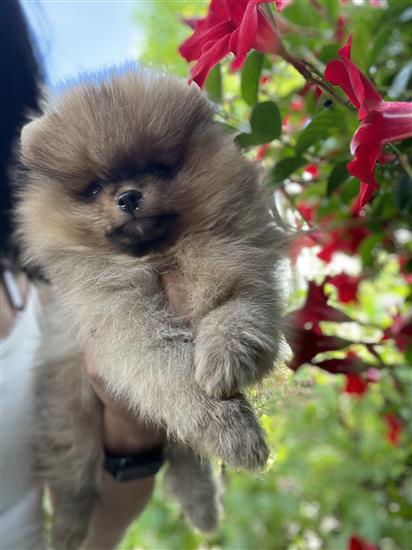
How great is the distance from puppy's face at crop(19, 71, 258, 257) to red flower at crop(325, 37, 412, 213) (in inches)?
8.8

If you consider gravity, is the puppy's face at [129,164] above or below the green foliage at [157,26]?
above

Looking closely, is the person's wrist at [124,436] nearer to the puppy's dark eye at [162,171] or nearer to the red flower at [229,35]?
the puppy's dark eye at [162,171]

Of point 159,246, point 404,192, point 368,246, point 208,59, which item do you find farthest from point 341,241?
point 208,59

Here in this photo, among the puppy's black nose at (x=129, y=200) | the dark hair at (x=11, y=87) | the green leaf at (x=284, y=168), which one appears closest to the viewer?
the puppy's black nose at (x=129, y=200)

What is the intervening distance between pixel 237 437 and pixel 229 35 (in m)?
0.38

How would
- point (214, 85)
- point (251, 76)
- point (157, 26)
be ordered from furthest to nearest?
point (157, 26) → point (214, 85) → point (251, 76)

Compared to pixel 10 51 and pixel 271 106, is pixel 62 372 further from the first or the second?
pixel 10 51

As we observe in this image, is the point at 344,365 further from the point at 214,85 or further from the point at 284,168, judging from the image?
the point at 214,85

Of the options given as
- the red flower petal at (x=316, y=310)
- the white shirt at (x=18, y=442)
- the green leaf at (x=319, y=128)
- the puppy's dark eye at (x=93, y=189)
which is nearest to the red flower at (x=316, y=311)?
the red flower petal at (x=316, y=310)

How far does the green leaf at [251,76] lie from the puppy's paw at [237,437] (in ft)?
1.35

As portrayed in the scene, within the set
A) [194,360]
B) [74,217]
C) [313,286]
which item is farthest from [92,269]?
[313,286]

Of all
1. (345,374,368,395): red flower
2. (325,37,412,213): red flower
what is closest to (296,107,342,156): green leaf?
(325,37,412,213): red flower

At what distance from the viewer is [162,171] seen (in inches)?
25.2

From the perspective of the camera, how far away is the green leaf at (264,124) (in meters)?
0.63
